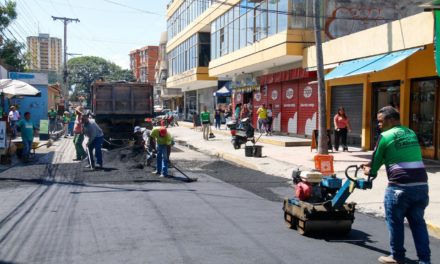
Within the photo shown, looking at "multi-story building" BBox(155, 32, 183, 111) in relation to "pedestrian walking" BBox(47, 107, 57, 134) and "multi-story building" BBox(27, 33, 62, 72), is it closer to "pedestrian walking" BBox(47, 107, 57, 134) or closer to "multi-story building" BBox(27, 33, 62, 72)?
"multi-story building" BBox(27, 33, 62, 72)

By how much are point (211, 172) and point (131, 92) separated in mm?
7552

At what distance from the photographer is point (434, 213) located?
8.11 metres

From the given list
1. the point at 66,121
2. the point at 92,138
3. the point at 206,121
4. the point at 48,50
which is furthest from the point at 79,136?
the point at 48,50

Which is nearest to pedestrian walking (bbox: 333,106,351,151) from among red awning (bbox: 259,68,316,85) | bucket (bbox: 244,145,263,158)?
bucket (bbox: 244,145,263,158)

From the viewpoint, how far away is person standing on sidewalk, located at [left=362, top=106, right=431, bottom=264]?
5066 mm

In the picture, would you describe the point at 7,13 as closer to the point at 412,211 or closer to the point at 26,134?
the point at 26,134

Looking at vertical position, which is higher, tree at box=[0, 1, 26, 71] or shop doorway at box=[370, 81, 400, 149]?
tree at box=[0, 1, 26, 71]

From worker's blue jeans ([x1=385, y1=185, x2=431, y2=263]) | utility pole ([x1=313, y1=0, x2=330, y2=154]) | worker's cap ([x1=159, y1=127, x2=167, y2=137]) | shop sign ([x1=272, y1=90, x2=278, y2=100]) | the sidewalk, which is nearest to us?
worker's blue jeans ([x1=385, y1=185, x2=431, y2=263])

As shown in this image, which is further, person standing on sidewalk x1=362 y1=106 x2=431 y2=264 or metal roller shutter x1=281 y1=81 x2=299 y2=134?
metal roller shutter x1=281 y1=81 x2=299 y2=134

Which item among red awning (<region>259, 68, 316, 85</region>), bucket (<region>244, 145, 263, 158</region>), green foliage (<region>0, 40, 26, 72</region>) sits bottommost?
bucket (<region>244, 145, 263, 158</region>)

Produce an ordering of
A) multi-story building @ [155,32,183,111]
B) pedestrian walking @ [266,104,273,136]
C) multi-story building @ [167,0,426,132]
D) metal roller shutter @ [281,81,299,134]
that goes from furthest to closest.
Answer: multi-story building @ [155,32,183,111]
pedestrian walking @ [266,104,273,136]
metal roller shutter @ [281,81,299,134]
multi-story building @ [167,0,426,132]

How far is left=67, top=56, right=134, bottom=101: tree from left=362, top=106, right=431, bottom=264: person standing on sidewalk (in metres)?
95.7

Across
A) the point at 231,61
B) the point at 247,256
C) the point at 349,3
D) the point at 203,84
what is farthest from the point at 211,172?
the point at 203,84

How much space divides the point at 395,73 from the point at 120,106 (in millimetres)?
10538
